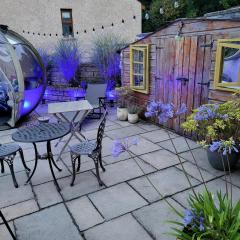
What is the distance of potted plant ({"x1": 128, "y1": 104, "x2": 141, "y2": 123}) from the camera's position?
6031 mm

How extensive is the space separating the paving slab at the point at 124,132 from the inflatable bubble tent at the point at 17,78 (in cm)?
246

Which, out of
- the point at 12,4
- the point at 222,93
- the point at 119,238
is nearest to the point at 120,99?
the point at 222,93

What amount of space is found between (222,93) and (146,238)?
2700 mm

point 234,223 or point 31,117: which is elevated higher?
point 234,223

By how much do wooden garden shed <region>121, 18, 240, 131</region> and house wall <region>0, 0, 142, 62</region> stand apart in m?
5.85

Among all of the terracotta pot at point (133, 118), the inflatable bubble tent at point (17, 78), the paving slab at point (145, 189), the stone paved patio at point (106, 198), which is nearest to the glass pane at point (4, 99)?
the inflatable bubble tent at point (17, 78)

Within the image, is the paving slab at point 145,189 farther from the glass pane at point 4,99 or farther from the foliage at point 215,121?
the glass pane at point 4,99

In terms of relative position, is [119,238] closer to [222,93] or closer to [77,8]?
[222,93]

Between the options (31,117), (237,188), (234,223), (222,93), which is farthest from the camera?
(31,117)

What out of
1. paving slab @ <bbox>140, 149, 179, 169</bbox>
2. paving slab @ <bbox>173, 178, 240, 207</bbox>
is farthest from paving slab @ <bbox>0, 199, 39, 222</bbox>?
paving slab @ <bbox>140, 149, 179, 169</bbox>

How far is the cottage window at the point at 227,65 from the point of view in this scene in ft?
12.1

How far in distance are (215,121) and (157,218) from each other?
1300mm

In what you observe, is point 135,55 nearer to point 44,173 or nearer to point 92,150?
point 92,150

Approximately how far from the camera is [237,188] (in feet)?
10.4
